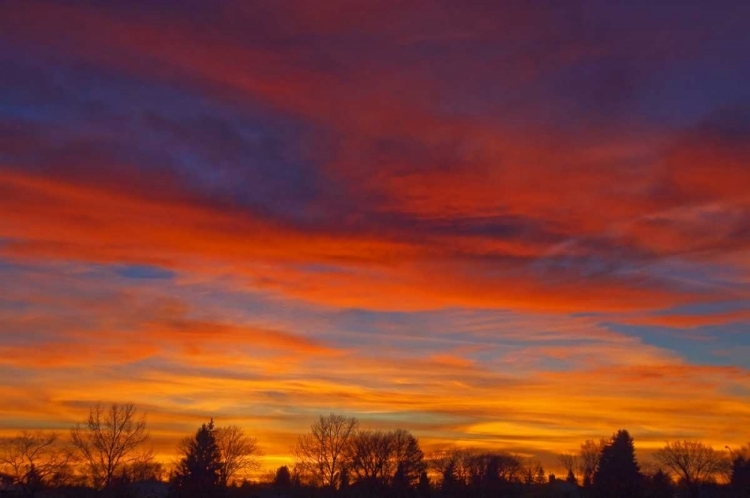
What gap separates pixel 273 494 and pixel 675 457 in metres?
71.2

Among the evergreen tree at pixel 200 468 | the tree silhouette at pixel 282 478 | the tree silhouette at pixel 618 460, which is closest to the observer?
the evergreen tree at pixel 200 468

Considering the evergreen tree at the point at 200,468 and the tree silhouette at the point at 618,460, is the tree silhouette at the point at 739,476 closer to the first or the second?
the tree silhouette at the point at 618,460

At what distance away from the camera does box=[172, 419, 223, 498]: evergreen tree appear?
270 feet

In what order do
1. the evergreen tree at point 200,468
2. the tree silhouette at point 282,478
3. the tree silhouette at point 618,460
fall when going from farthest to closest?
the tree silhouette at point 282,478
the tree silhouette at point 618,460
the evergreen tree at point 200,468

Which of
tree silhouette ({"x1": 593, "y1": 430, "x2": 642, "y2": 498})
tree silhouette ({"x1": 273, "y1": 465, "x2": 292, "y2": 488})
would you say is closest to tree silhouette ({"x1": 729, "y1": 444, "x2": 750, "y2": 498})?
tree silhouette ({"x1": 593, "y1": 430, "x2": 642, "y2": 498})

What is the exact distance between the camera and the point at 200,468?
304 feet

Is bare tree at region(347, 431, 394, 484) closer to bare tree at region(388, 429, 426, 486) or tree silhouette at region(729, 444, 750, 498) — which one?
bare tree at region(388, 429, 426, 486)

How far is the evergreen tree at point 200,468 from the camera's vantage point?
8239 cm

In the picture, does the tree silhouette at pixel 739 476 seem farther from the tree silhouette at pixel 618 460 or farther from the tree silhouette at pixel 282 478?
the tree silhouette at pixel 282 478

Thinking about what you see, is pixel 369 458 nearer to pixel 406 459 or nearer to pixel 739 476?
pixel 406 459

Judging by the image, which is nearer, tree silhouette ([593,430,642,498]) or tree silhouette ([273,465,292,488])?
tree silhouette ([593,430,642,498])

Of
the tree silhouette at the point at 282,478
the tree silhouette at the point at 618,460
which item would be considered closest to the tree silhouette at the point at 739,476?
the tree silhouette at the point at 618,460

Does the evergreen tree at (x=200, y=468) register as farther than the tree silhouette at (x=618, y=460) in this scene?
No

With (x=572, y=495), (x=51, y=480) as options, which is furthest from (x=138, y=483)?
(x=572, y=495)
